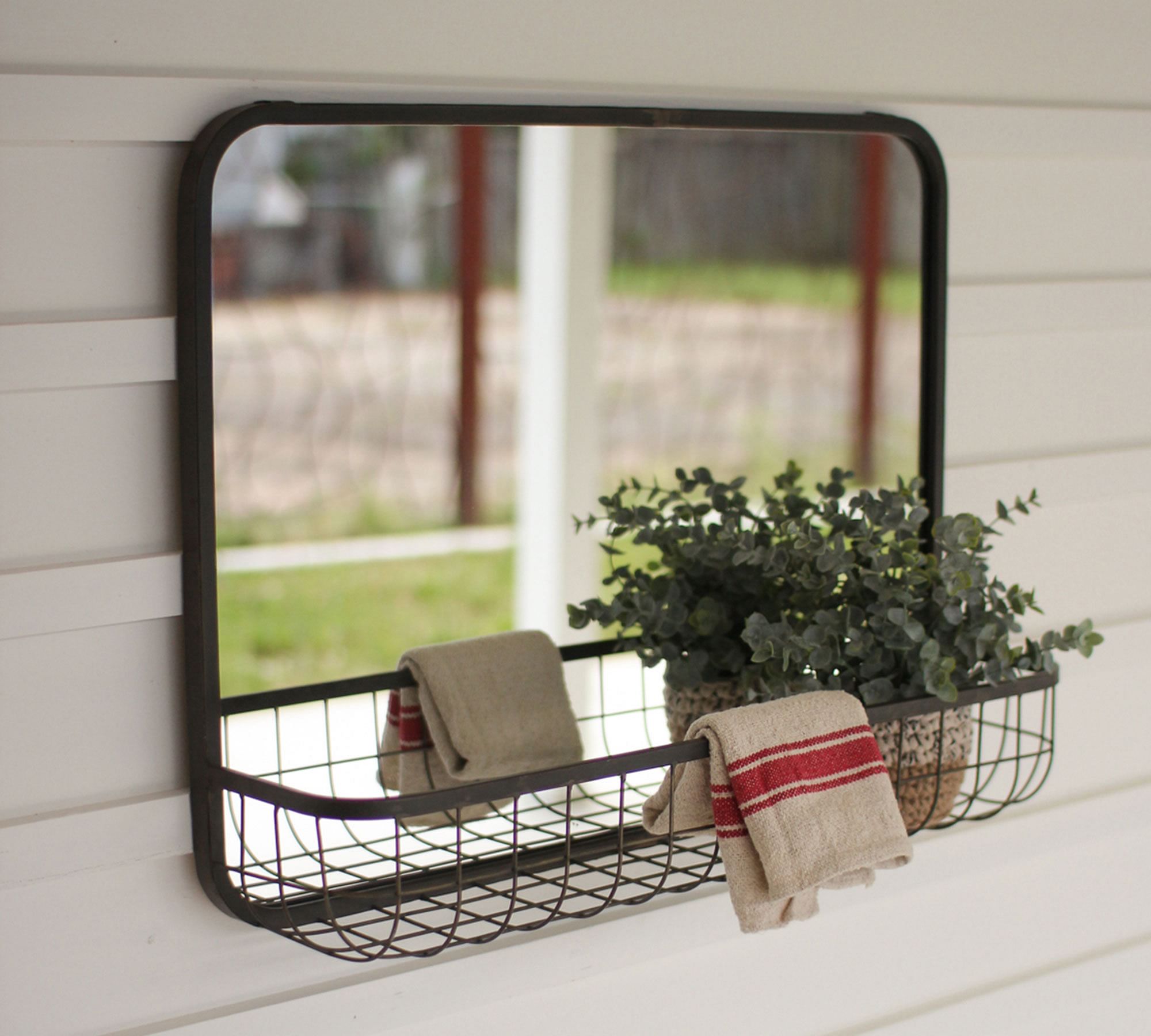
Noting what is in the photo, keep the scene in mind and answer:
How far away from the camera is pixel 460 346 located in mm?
2695

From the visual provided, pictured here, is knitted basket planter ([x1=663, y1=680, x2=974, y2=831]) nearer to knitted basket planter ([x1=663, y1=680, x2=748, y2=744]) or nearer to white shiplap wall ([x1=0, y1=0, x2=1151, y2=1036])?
knitted basket planter ([x1=663, y1=680, x2=748, y2=744])

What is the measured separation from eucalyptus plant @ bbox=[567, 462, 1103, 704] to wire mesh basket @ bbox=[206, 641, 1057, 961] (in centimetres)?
3

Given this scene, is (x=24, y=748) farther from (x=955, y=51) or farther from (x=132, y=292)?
(x=955, y=51)

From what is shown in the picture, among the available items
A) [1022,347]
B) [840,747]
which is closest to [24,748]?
[840,747]

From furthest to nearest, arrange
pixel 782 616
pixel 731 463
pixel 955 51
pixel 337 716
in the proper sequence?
pixel 731 463 → pixel 337 716 → pixel 955 51 → pixel 782 616

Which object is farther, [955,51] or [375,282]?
[375,282]

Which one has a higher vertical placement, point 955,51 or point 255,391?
point 955,51

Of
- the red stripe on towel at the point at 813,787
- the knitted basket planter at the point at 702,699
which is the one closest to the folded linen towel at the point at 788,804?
the red stripe on towel at the point at 813,787

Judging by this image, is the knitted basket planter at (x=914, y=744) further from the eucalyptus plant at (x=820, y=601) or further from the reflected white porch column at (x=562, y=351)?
the reflected white porch column at (x=562, y=351)

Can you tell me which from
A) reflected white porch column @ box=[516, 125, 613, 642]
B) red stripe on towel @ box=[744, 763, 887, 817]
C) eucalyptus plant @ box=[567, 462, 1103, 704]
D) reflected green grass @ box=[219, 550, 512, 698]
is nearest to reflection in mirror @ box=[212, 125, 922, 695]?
reflected green grass @ box=[219, 550, 512, 698]

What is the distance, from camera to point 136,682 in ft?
2.61

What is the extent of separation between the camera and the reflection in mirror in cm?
278

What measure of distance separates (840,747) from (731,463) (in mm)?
2290

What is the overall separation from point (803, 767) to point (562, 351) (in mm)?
990
